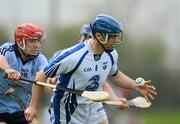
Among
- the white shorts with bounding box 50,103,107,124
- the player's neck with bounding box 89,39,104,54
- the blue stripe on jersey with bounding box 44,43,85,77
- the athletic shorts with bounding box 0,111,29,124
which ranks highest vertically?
the player's neck with bounding box 89,39,104,54

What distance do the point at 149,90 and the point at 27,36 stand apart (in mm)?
1798

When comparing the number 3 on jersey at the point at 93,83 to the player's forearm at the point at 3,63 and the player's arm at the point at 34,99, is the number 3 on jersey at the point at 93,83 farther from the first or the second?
the player's forearm at the point at 3,63

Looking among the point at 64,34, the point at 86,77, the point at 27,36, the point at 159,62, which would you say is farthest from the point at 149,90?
the point at 64,34

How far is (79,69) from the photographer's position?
40.8 feet

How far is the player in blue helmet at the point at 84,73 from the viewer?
40.6 feet

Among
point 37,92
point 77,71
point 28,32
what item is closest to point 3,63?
point 28,32

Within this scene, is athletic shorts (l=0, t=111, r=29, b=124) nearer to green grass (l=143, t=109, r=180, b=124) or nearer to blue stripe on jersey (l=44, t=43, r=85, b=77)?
blue stripe on jersey (l=44, t=43, r=85, b=77)

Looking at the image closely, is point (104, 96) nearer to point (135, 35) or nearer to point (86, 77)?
point (86, 77)

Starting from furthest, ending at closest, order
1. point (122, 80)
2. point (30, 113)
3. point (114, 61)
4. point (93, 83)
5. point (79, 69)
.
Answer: point (122, 80), point (114, 61), point (93, 83), point (79, 69), point (30, 113)

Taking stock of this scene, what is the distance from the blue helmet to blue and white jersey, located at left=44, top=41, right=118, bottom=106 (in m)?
0.23

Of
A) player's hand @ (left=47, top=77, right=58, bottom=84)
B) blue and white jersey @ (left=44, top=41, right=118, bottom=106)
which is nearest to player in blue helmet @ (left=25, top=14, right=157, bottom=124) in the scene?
blue and white jersey @ (left=44, top=41, right=118, bottom=106)

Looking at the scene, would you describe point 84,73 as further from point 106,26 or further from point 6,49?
point 6,49

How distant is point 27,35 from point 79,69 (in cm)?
113

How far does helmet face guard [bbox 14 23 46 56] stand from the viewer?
43.1 ft
